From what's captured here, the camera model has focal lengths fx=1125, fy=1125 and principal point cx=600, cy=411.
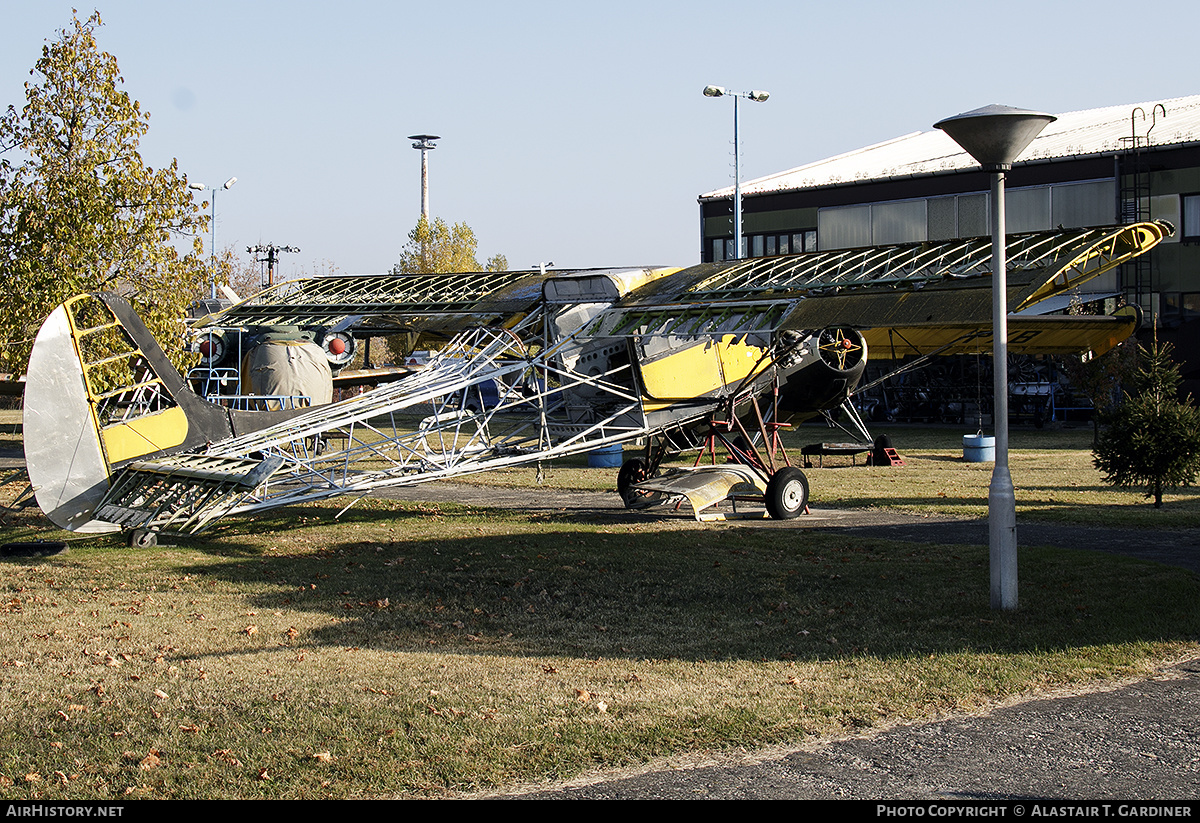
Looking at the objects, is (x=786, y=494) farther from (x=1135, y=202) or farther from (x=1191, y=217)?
(x=1135, y=202)

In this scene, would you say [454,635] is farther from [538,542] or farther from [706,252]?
[706,252]

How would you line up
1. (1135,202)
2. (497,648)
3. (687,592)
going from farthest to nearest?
(1135,202)
(687,592)
(497,648)

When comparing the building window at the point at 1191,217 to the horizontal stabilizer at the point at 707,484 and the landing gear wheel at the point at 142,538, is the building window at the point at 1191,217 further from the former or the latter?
the landing gear wheel at the point at 142,538

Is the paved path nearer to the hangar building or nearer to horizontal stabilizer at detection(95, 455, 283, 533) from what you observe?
horizontal stabilizer at detection(95, 455, 283, 533)

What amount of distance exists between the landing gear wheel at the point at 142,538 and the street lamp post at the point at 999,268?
9.55 m

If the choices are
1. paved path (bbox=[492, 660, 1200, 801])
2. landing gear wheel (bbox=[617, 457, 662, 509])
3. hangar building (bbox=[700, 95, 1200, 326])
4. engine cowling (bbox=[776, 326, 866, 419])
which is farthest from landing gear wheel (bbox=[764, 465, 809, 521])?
hangar building (bbox=[700, 95, 1200, 326])

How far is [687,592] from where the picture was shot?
36.4 feet

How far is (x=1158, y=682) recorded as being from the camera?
25.0ft

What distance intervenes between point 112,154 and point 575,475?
35.5 feet

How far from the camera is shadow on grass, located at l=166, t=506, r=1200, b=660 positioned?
9.04 metres

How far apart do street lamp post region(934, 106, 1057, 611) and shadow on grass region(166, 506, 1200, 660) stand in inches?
18.5

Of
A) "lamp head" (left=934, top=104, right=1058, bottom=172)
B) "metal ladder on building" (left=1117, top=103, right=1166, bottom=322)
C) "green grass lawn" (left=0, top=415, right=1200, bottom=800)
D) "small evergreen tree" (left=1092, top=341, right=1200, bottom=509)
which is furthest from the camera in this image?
"metal ladder on building" (left=1117, top=103, right=1166, bottom=322)

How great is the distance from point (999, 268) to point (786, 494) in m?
7.19

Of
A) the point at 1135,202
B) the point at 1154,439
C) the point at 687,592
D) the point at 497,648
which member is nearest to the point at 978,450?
the point at 1154,439
